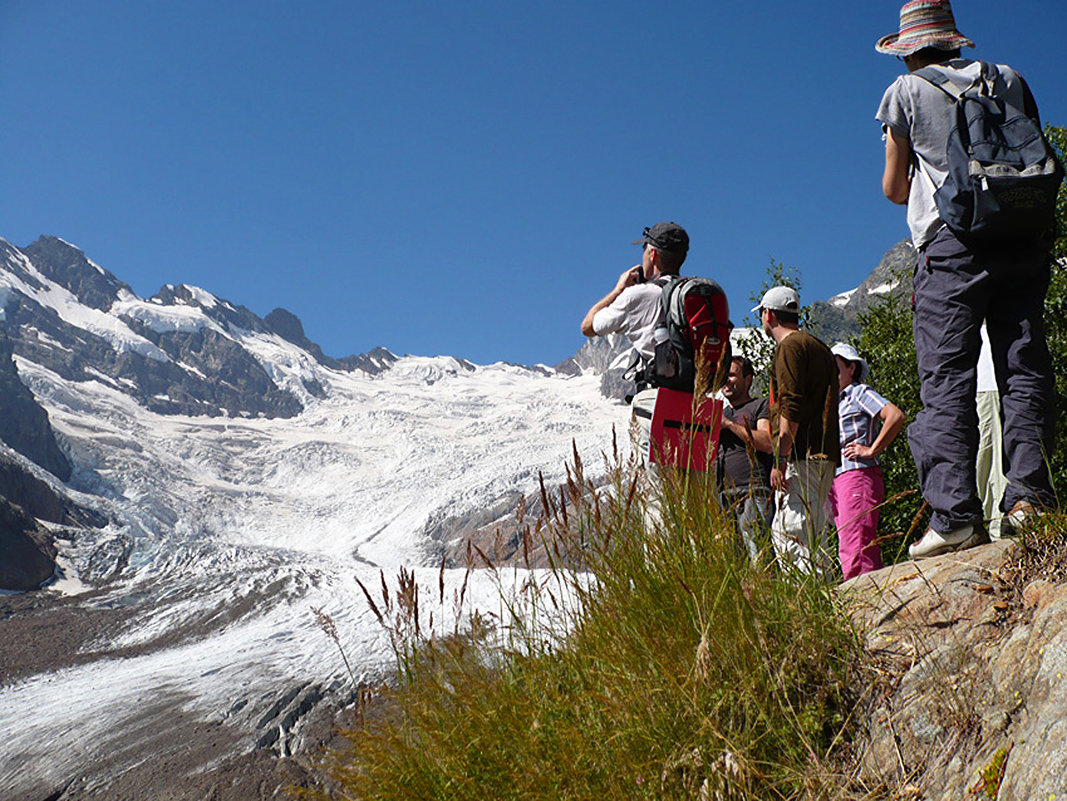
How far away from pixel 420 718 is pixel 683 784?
829 millimetres

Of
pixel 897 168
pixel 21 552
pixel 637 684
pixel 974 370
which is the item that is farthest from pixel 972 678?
pixel 21 552

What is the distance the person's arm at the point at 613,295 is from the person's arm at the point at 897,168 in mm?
1268

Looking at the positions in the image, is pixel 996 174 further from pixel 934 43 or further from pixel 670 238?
pixel 670 238

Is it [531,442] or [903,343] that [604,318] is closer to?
[903,343]

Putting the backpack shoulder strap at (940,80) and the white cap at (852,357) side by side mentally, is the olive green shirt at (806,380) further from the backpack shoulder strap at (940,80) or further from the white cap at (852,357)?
the backpack shoulder strap at (940,80)

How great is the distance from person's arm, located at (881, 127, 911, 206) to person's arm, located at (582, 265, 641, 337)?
49.9 inches

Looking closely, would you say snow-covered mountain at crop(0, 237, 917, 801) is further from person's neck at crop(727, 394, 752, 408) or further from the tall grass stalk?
person's neck at crop(727, 394, 752, 408)

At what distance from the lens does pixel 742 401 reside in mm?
4219

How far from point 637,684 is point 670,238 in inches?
91.8

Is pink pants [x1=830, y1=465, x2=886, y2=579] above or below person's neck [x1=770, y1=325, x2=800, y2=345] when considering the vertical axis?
below

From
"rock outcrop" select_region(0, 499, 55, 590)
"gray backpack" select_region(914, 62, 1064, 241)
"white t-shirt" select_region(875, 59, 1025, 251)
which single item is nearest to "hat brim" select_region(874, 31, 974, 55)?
"white t-shirt" select_region(875, 59, 1025, 251)

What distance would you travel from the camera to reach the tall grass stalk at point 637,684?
1.79 meters

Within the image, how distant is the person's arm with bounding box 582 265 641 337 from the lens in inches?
144

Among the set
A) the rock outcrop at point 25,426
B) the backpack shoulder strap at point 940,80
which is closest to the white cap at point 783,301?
the backpack shoulder strap at point 940,80
